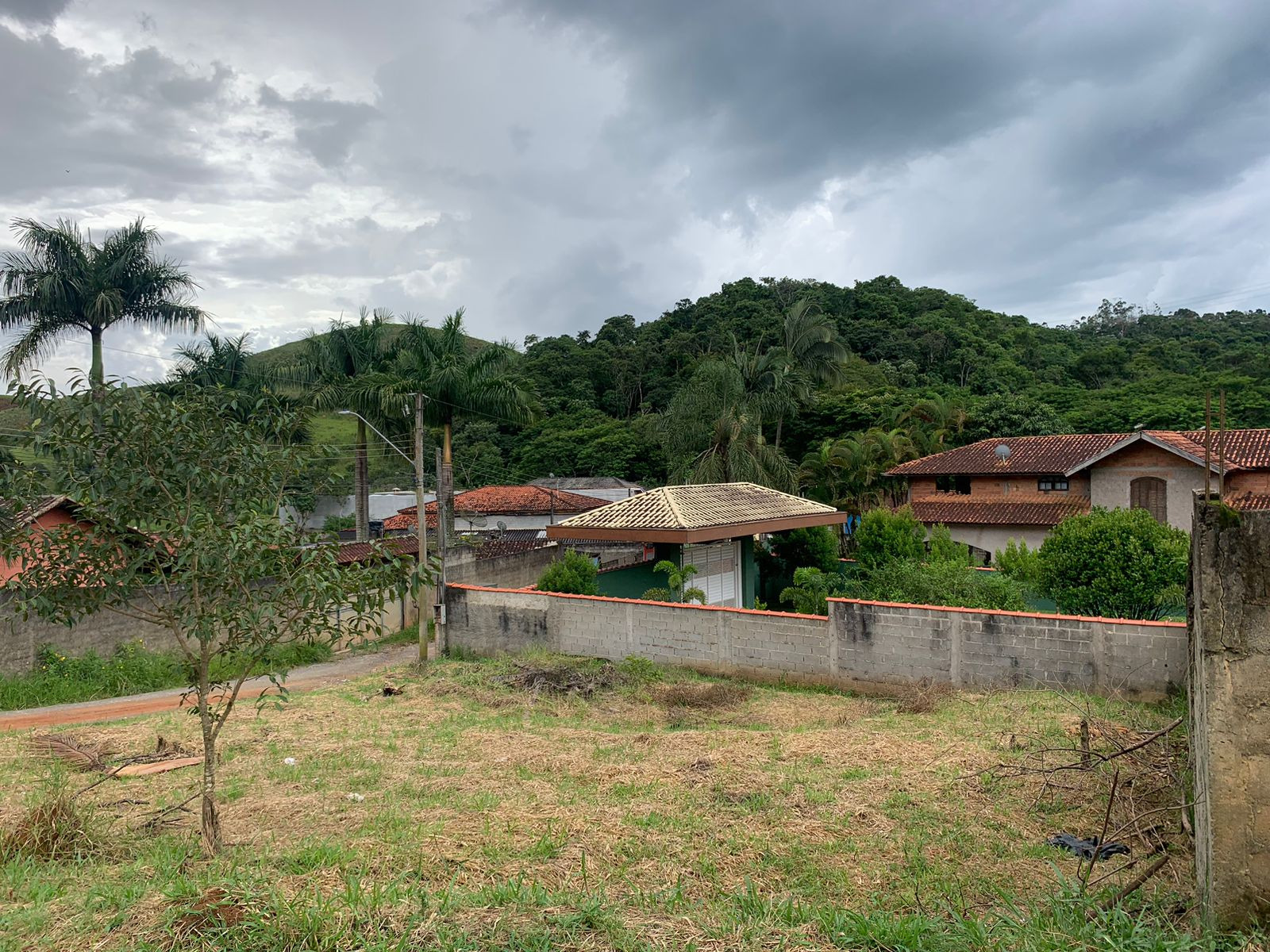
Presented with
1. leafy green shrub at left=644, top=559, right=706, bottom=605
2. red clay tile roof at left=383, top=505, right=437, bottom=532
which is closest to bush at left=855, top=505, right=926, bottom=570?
leafy green shrub at left=644, top=559, right=706, bottom=605

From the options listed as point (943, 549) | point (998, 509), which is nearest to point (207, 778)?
point (943, 549)

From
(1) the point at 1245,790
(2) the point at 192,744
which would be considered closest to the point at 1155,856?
(1) the point at 1245,790

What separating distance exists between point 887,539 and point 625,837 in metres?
17.0

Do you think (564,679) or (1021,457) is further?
(1021,457)

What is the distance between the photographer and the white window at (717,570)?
19719mm

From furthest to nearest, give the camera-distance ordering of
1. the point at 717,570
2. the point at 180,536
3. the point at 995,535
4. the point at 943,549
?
the point at 995,535 < the point at 943,549 < the point at 717,570 < the point at 180,536

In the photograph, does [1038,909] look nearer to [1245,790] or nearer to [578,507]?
[1245,790]

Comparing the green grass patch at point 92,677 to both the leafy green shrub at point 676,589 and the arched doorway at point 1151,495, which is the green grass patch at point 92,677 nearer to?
the leafy green shrub at point 676,589

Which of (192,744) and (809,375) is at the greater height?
(809,375)

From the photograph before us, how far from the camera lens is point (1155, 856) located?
5.64 metres

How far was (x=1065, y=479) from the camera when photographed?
29.8 m

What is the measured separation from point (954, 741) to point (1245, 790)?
476 cm

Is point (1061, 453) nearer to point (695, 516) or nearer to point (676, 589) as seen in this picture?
point (695, 516)

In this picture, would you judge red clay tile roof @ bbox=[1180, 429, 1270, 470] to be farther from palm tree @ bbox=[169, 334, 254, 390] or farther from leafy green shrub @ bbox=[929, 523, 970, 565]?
palm tree @ bbox=[169, 334, 254, 390]
